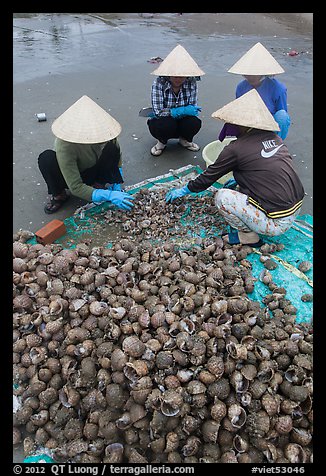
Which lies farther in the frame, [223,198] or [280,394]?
[223,198]

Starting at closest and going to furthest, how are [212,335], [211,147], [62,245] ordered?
1. [212,335]
2. [62,245]
3. [211,147]

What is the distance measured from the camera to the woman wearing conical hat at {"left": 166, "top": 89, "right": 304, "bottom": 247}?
109 inches

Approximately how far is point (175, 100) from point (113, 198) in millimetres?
1557

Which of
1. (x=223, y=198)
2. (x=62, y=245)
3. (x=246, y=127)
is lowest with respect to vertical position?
(x=62, y=245)

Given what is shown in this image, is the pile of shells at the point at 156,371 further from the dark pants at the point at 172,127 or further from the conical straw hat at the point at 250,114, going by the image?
the dark pants at the point at 172,127

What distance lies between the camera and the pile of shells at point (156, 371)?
1868mm

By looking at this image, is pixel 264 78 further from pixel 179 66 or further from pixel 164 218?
pixel 164 218

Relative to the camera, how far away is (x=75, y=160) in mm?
3143

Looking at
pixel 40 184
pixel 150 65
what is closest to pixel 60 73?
Result: pixel 150 65

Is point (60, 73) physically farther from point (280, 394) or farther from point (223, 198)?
point (280, 394)

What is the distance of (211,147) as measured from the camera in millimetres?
4121

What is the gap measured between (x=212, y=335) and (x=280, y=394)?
474 millimetres

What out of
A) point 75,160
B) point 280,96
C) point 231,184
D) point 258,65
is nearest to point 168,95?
point 258,65

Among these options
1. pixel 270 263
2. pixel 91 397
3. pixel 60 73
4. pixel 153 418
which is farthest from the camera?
pixel 60 73
